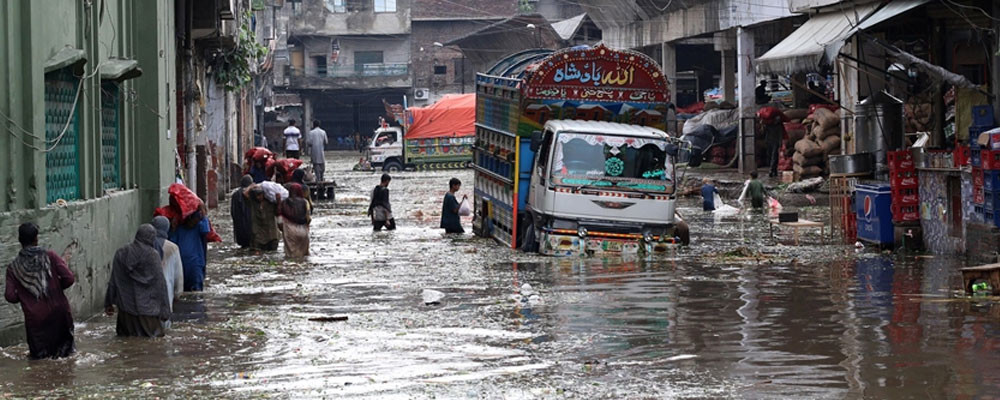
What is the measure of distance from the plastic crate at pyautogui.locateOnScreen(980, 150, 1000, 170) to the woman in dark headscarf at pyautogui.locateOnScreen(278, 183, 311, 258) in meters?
8.77

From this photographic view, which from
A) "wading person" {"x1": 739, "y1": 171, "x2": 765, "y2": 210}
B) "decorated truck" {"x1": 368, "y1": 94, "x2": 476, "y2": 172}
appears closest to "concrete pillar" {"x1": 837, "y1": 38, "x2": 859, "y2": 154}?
"wading person" {"x1": 739, "y1": 171, "x2": 765, "y2": 210}

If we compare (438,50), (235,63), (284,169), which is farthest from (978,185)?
(438,50)

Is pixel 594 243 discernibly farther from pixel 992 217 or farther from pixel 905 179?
pixel 992 217

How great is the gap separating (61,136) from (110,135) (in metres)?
3.30

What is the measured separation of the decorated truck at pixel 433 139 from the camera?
46.3m

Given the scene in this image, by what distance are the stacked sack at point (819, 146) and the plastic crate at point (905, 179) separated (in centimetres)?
1366

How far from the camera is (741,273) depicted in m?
16.5

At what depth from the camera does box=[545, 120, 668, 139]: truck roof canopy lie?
60.6 feet

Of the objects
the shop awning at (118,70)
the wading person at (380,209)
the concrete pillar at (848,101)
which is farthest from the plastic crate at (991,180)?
the concrete pillar at (848,101)

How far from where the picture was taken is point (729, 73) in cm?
4328

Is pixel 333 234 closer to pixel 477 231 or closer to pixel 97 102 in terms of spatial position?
pixel 477 231

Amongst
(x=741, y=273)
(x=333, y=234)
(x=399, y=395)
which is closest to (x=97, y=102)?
(x=399, y=395)

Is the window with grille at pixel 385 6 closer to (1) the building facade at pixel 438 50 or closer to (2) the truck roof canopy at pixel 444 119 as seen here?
(1) the building facade at pixel 438 50

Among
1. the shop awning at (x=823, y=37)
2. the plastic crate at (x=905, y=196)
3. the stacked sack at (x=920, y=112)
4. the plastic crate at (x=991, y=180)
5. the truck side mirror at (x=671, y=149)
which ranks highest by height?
the shop awning at (x=823, y=37)
